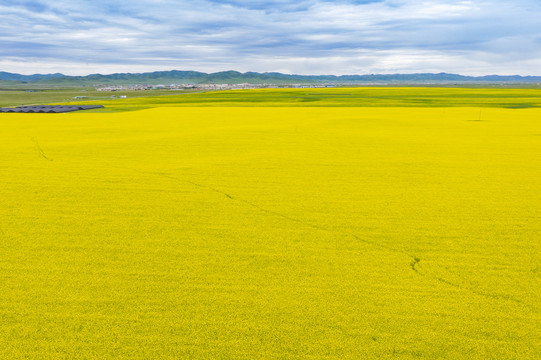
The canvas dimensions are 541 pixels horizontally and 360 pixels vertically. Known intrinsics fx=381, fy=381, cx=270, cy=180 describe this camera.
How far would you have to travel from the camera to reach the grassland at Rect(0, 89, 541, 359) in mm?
4227

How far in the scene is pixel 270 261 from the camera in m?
5.98

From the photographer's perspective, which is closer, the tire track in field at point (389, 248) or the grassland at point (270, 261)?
the grassland at point (270, 261)

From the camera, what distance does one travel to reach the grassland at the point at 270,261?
13.9 ft

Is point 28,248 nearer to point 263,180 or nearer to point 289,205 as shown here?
point 289,205

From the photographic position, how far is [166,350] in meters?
4.06

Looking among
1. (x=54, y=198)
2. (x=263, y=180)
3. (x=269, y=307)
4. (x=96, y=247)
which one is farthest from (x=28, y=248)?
(x=263, y=180)

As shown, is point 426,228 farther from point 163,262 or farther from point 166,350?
point 166,350

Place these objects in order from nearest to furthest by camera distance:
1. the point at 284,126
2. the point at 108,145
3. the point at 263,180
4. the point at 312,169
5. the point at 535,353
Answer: the point at 535,353 → the point at 263,180 → the point at 312,169 → the point at 108,145 → the point at 284,126

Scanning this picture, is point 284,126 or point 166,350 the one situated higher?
point 284,126

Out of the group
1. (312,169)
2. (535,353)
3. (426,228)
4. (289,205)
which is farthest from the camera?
(312,169)

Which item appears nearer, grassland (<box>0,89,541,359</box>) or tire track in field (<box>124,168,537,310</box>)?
grassland (<box>0,89,541,359</box>)

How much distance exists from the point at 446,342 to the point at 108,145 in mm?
17082

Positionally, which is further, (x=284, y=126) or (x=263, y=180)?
(x=284, y=126)

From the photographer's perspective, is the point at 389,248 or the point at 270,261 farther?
the point at 389,248
